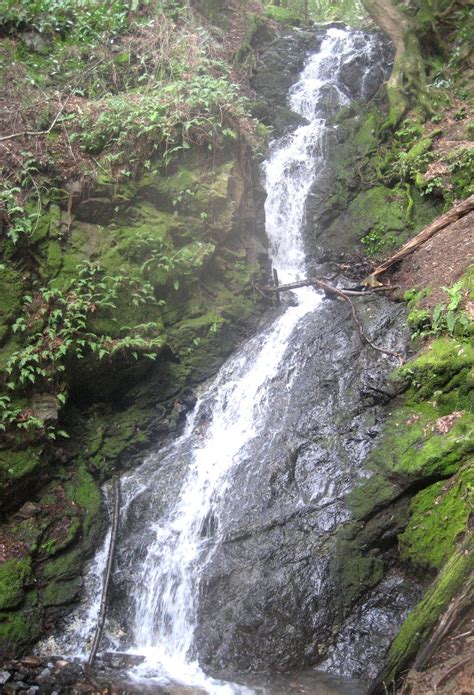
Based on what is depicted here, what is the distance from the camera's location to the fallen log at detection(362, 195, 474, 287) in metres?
8.99

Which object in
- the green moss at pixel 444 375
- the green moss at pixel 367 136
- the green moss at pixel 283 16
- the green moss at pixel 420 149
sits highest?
the green moss at pixel 283 16

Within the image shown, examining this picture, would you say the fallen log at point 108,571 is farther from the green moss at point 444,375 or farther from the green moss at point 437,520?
the green moss at point 444,375

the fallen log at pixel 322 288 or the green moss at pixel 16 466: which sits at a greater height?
the fallen log at pixel 322 288

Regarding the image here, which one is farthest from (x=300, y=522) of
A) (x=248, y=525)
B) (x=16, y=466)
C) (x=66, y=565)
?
(x=16, y=466)

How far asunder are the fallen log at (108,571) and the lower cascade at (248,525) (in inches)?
4.5

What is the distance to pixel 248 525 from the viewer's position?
6.92m

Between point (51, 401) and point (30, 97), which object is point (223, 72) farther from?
point (51, 401)

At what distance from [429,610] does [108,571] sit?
458 cm

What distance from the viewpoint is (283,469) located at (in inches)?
288

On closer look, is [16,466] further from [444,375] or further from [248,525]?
[444,375]

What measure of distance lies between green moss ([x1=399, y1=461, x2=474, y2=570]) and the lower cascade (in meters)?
0.51

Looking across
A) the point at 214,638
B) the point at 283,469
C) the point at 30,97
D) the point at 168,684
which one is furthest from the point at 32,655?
the point at 30,97

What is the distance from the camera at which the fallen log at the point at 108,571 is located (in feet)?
21.2

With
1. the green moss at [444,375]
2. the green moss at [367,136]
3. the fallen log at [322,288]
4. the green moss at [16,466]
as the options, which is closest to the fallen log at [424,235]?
the fallen log at [322,288]
